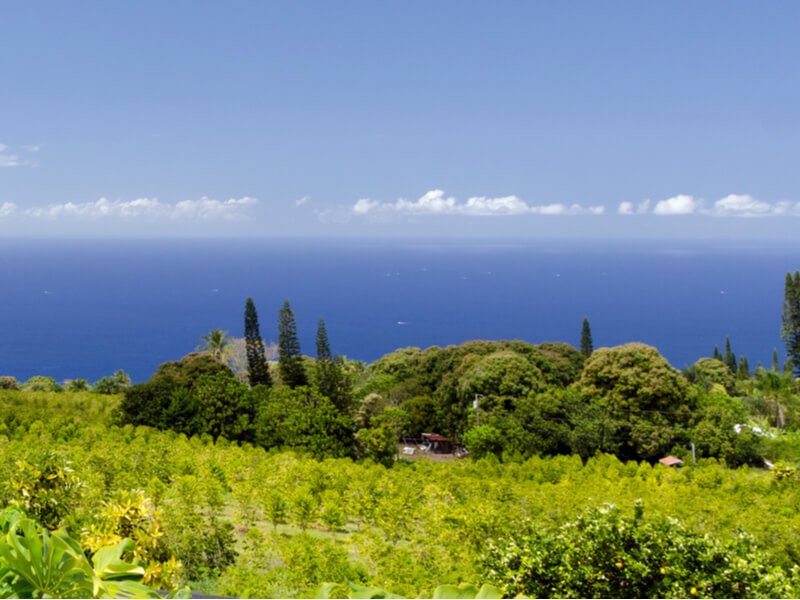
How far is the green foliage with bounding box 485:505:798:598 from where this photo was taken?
4.39m

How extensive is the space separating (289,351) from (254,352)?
1.92m

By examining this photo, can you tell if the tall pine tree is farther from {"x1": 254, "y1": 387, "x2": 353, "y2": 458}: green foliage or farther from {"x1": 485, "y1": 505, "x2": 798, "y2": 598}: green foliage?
{"x1": 485, "y1": 505, "x2": 798, "y2": 598}: green foliage

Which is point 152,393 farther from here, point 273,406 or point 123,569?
point 123,569

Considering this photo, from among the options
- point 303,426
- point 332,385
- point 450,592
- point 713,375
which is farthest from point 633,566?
point 713,375

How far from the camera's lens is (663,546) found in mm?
4531

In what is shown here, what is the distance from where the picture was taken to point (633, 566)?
445 cm

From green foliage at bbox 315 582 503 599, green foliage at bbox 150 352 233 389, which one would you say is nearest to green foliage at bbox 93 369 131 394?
green foliage at bbox 150 352 233 389

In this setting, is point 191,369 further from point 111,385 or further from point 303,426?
point 111,385

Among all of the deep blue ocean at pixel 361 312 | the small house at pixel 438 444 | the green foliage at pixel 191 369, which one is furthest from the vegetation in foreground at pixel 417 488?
the deep blue ocean at pixel 361 312

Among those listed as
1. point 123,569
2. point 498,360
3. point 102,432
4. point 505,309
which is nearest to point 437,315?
point 505,309

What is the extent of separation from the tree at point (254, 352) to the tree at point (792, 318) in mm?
24444

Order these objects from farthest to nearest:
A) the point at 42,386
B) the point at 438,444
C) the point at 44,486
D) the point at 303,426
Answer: the point at 42,386 → the point at 438,444 → the point at 303,426 → the point at 44,486

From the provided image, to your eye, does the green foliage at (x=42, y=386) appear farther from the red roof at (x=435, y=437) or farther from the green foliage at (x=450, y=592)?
the green foliage at (x=450, y=592)

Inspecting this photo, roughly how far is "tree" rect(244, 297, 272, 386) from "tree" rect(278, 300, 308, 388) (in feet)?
3.76
